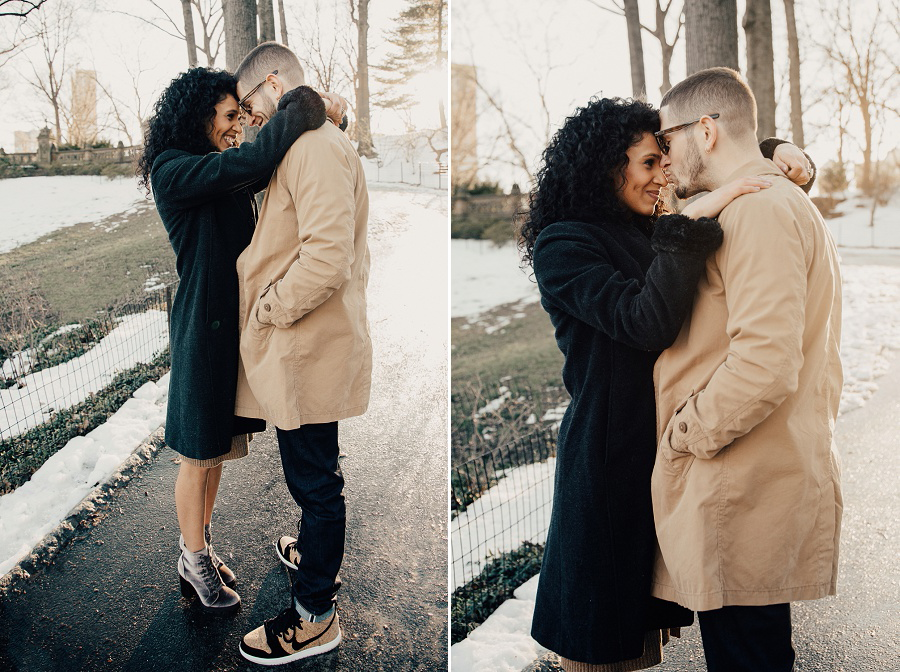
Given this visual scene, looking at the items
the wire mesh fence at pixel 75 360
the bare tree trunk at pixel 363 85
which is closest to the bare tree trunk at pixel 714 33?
the wire mesh fence at pixel 75 360

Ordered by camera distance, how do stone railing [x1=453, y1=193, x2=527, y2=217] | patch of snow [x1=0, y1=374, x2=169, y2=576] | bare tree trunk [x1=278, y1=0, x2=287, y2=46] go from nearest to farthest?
patch of snow [x1=0, y1=374, x2=169, y2=576]
bare tree trunk [x1=278, y1=0, x2=287, y2=46]
stone railing [x1=453, y1=193, x2=527, y2=217]

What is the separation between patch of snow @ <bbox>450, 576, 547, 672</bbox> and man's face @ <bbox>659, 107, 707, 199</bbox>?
6.41 feet

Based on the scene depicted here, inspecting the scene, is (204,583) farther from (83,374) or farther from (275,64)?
(83,374)

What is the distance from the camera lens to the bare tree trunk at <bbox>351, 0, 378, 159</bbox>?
31.0 ft

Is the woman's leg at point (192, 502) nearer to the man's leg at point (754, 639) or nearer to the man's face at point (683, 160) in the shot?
the man's leg at point (754, 639)

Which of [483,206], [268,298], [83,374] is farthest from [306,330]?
[483,206]

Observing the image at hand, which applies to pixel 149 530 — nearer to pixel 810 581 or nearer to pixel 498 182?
pixel 810 581

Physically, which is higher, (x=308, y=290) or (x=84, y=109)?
(x=84, y=109)

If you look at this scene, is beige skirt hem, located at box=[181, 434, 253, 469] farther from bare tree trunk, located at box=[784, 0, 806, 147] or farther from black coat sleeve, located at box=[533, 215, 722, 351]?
bare tree trunk, located at box=[784, 0, 806, 147]

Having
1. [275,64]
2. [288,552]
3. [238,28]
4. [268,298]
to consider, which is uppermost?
[238,28]

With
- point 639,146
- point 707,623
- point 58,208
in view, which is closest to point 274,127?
point 639,146

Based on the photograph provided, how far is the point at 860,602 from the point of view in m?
3.17

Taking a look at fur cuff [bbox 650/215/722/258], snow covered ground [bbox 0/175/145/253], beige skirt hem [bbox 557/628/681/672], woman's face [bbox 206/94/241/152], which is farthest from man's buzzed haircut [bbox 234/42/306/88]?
snow covered ground [bbox 0/175/145/253]

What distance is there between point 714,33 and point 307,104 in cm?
357
